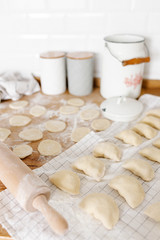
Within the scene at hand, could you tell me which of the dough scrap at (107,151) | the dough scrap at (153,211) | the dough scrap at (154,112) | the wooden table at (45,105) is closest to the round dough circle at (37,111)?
the wooden table at (45,105)

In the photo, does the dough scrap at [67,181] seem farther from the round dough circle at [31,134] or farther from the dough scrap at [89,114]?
the dough scrap at [89,114]

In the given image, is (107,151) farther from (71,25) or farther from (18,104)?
(71,25)

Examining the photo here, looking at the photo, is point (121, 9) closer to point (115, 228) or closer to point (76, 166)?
point (76, 166)

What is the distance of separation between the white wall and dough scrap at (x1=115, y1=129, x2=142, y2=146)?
20.2 inches

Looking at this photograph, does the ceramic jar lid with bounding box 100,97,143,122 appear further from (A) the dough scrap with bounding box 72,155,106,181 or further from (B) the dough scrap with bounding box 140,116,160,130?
(A) the dough scrap with bounding box 72,155,106,181

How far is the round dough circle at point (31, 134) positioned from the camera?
88 centimetres

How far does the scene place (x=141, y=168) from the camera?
0.70 meters

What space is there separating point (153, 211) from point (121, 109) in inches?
19.7

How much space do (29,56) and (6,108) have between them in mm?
369

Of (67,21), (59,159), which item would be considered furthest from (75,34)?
(59,159)

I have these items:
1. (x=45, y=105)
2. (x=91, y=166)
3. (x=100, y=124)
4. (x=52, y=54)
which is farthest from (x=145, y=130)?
(x=52, y=54)

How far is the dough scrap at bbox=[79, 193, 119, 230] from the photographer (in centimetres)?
56

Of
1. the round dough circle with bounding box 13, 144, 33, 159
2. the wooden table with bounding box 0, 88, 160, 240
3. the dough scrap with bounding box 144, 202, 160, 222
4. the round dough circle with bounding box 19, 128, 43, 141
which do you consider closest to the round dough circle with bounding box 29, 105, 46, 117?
the wooden table with bounding box 0, 88, 160, 240

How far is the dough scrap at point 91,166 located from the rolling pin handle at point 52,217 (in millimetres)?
182
